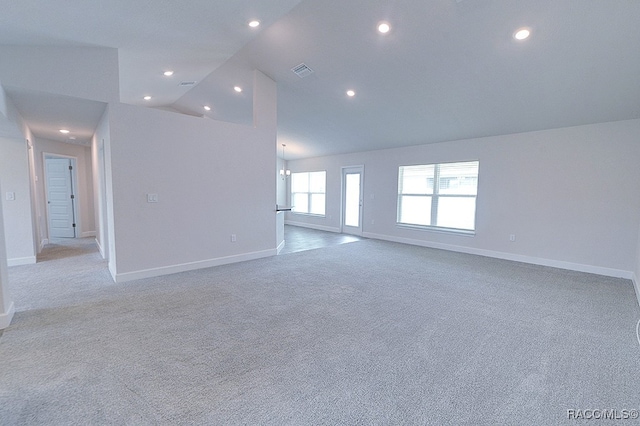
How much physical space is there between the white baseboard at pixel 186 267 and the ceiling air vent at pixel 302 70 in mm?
3157

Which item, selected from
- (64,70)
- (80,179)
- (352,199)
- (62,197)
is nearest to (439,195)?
(352,199)

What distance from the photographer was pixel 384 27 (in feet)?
10.8

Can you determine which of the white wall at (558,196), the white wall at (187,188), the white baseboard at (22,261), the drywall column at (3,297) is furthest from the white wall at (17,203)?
the white wall at (558,196)

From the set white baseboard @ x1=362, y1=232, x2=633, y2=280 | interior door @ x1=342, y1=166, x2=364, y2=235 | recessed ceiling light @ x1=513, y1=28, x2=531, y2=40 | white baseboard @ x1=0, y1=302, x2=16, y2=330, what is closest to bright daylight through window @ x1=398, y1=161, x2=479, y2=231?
white baseboard @ x1=362, y1=232, x2=633, y2=280

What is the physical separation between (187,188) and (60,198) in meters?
5.39

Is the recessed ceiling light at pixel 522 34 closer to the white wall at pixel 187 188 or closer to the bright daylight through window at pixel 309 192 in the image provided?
the white wall at pixel 187 188

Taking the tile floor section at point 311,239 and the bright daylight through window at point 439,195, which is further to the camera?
the tile floor section at point 311,239

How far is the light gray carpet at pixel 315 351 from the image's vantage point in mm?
1587

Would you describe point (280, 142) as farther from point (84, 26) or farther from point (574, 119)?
point (574, 119)

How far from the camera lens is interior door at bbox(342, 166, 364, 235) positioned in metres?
7.82

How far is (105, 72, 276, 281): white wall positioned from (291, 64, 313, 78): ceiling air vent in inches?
27.1

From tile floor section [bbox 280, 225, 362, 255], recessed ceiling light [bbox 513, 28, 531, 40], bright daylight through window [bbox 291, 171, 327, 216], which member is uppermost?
recessed ceiling light [bbox 513, 28, 531, 40]

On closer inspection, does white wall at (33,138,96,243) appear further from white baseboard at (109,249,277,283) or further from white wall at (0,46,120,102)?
white wall at (0,46,120,102)

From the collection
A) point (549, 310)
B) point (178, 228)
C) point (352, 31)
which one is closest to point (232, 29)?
point (352, 31)
